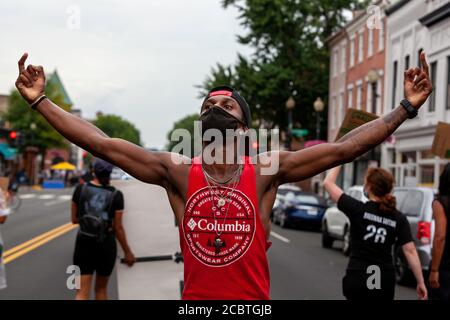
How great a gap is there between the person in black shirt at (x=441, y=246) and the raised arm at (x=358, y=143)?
2.78 m

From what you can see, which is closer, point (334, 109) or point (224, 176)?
point (224, 176)

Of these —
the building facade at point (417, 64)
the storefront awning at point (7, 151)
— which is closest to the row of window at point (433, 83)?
the building facade at point (417, 64)

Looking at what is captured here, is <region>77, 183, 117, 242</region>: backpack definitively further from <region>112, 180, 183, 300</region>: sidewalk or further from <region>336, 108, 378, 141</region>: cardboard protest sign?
<region>336, 108, 378, 141</region>: cardboard protest sign

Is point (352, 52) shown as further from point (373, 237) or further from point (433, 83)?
point (373, 237)

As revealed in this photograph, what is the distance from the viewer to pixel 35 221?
2528 centimetres

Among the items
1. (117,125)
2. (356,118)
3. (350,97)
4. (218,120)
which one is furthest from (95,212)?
(117,125)

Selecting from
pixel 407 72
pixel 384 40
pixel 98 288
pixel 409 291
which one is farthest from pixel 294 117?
pixel 407 72

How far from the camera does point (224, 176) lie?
10.3ft

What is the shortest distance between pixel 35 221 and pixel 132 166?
2286cm

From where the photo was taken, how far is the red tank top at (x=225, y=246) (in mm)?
3025

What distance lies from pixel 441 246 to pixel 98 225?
3.31 meters

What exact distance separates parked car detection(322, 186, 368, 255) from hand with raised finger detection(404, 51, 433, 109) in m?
13.3

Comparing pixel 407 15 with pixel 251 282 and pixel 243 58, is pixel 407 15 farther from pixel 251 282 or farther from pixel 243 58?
pixel 251 282
